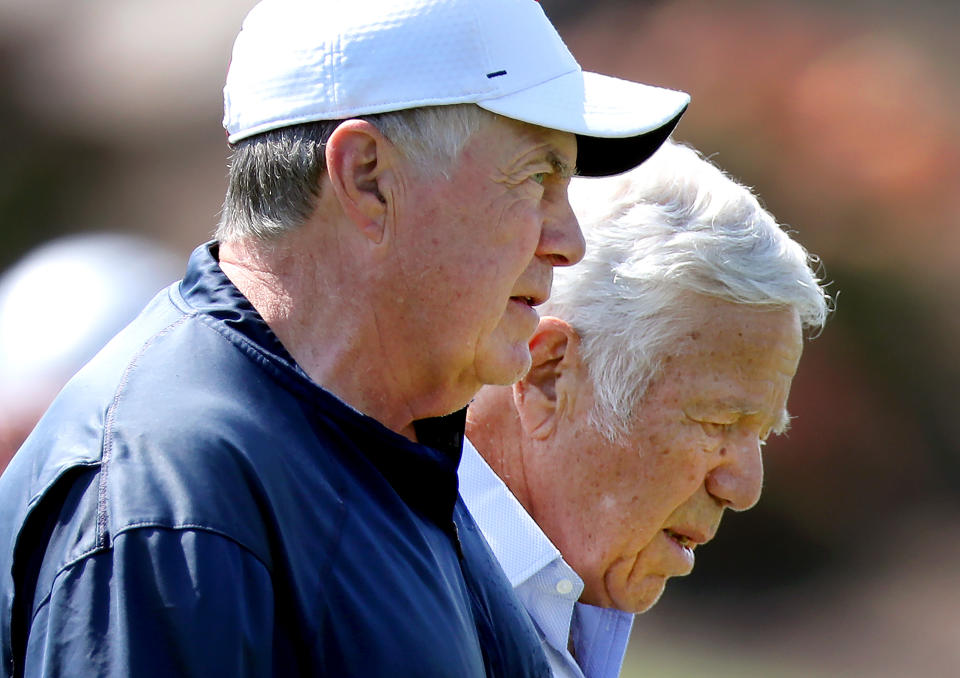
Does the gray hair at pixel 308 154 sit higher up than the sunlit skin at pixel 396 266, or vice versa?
the gray hair at pixel 308 154

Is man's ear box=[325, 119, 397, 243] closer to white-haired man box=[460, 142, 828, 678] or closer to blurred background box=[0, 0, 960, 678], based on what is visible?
white-haired man box=[460, 142, 828, 678]

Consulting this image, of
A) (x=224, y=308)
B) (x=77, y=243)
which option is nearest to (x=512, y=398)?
(x=224, y=308)

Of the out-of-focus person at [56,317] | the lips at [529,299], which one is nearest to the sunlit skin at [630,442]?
the lips at [529,299]

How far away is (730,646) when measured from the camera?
5.88m

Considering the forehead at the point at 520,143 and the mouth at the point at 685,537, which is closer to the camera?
the forehead at the point at 520,143

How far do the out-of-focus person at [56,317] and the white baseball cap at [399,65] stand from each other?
131cm

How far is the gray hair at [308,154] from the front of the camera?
4.51ft

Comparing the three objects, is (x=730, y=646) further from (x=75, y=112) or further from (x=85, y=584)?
(x=85, y=584)

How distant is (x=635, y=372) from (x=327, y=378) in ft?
3.01

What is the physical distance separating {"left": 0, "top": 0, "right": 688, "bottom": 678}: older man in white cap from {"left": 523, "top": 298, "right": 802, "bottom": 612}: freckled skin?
0.53 meters

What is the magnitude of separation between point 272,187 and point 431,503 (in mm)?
413

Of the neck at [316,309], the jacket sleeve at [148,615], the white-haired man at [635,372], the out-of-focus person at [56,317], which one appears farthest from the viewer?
the out-of-focus person at [56,317]

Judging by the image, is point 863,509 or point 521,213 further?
point 863,509

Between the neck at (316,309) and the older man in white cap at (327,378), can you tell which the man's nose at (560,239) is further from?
the neck at (316,309)
